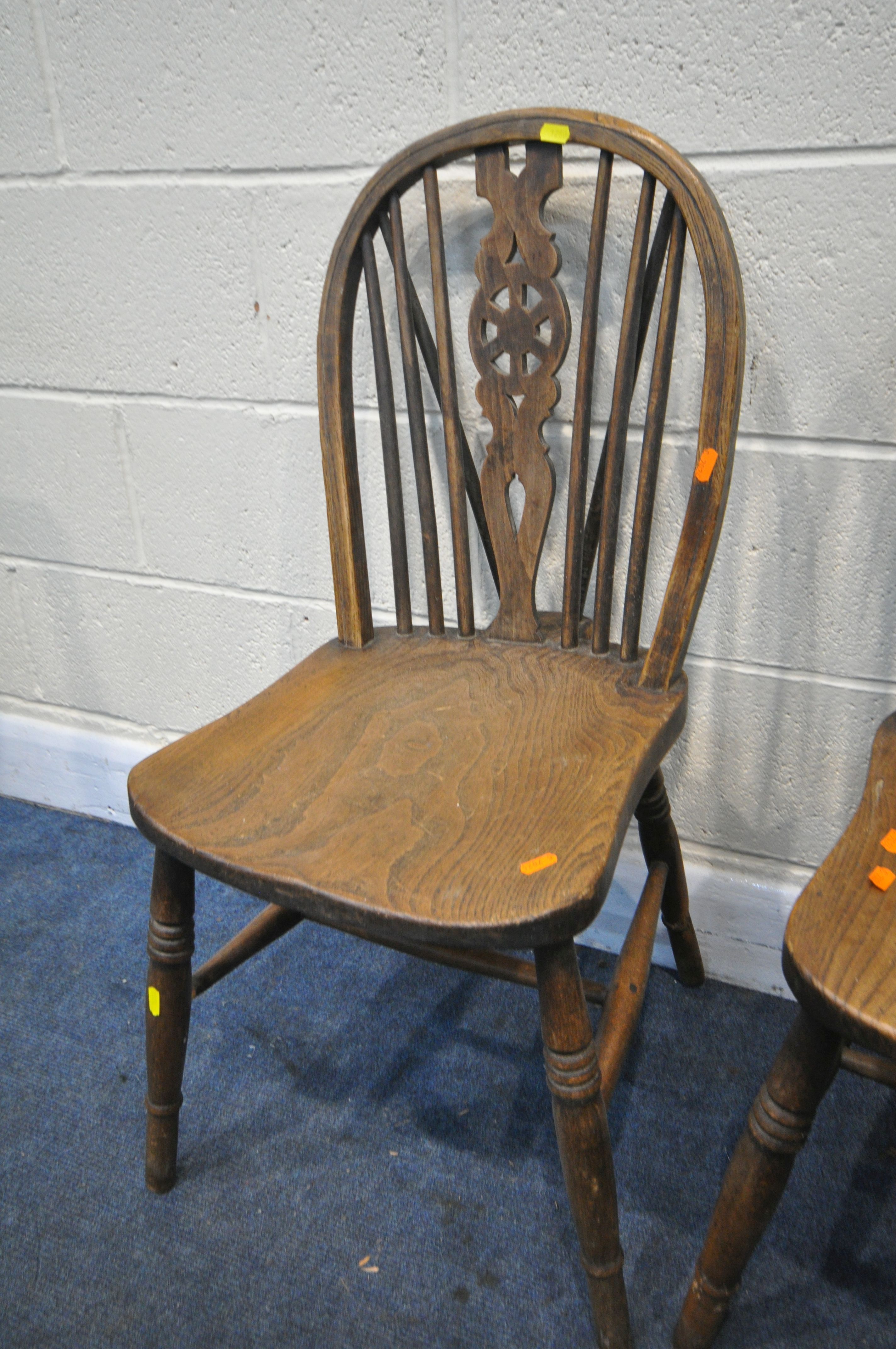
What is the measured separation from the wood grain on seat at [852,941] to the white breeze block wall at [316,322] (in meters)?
0.39

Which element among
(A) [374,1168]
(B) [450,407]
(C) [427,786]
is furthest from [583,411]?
(A) [374,1168]

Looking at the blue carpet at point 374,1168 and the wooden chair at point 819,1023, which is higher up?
the wooden chair at point 819,1023

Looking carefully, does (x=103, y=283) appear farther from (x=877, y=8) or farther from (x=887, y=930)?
(x=887, y=930)

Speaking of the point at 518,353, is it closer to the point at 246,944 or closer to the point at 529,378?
the point at 529,378

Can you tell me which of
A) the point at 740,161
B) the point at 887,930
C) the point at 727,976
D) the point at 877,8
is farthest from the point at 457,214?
the point at 727,976

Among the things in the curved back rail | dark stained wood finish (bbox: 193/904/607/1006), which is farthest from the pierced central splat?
dark stained wood finish (bbox: 193/904/607/1006)

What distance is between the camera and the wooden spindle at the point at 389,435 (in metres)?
0.95

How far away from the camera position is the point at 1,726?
1.66 m

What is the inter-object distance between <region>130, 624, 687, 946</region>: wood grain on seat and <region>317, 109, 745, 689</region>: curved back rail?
0.07 metres

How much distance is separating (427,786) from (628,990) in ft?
0.98

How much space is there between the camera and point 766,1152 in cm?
69

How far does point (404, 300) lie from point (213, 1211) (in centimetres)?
96

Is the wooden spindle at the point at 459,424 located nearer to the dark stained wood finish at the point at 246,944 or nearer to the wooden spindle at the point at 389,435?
the wooden spindle at the point at 389,435

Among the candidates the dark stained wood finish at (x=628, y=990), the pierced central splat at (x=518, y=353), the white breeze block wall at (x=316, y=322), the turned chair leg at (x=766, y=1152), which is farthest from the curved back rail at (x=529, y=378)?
the turned chair leg at (x=766, y=1152)
